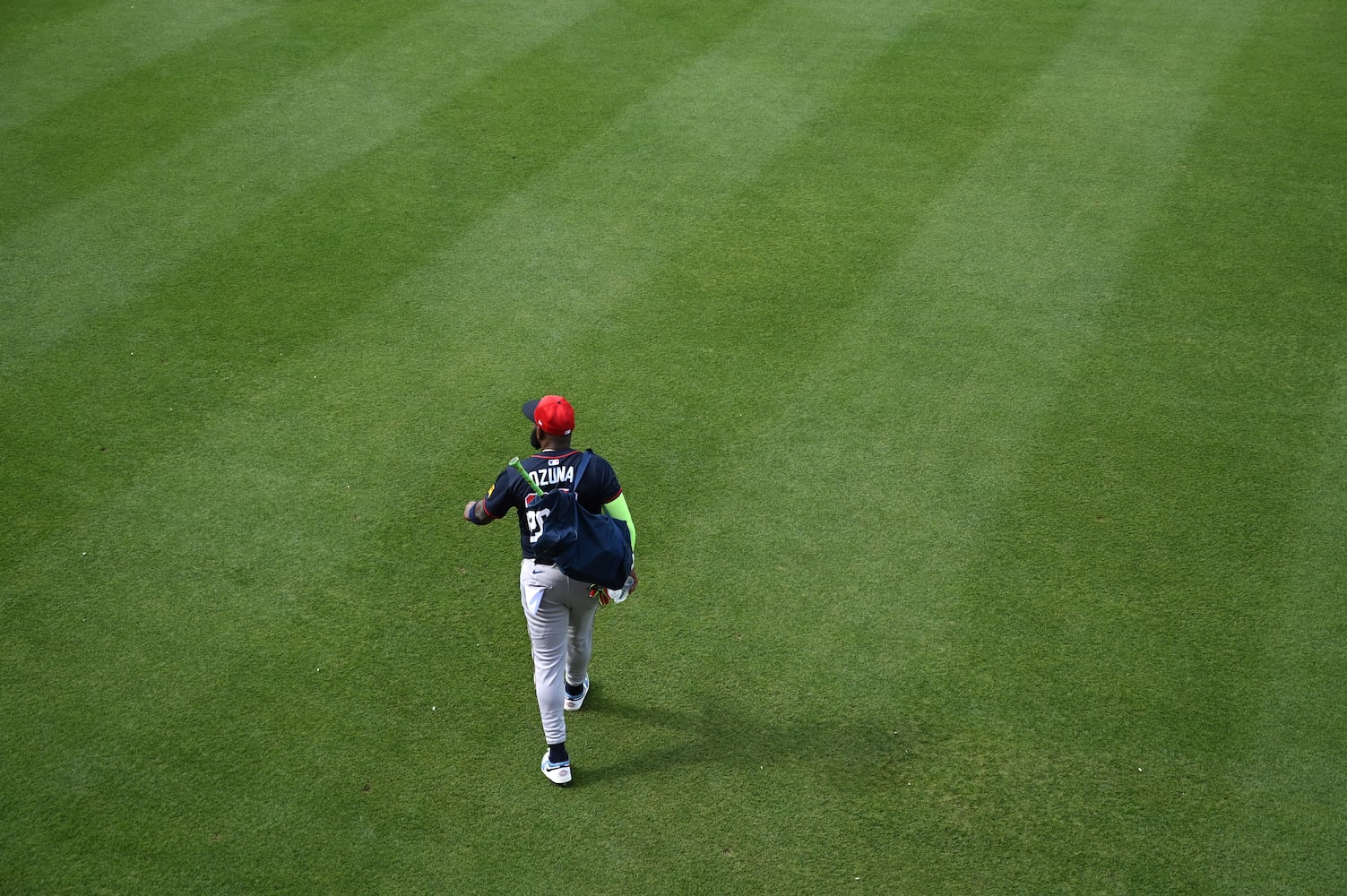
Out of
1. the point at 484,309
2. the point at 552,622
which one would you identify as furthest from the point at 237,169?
the point at 552,622

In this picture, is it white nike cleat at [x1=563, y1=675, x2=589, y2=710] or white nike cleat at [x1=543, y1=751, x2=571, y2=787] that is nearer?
white nike cleat at [x1=543, y1=751, x2=571, y2=787]

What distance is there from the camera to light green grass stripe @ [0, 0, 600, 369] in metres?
8.54

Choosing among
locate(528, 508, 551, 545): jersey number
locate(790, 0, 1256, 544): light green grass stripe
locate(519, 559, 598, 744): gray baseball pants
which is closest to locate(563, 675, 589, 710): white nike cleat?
locate(519, 559, 598, 744): gray baseball pants

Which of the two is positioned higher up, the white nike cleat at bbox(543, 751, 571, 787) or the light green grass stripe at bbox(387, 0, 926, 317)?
the light green grass stripe at bbox(387, 0, 926, 317)

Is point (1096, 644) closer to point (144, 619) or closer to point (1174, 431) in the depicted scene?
point (1174, 431)

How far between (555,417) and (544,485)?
0.32 m

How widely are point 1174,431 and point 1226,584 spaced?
1.37 m

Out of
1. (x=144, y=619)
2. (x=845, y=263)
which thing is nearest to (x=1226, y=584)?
(x=845, y=263)

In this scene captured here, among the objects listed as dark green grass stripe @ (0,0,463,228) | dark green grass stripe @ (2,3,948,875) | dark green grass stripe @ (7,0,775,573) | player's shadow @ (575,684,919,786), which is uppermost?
dark green grass stripe @ (0,0,463,228)

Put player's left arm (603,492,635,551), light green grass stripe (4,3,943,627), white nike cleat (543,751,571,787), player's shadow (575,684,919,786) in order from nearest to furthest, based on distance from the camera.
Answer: player's left arm (603,492,635,551) → white nike cleat (543,751,571,787) → player's shadow (575,684,919,786) → light green grass stripe (4,3,943,627)

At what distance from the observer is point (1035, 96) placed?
11.2 m

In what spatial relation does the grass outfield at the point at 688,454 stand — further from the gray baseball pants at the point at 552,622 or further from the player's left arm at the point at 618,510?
the player's left arm at the point at 618,510

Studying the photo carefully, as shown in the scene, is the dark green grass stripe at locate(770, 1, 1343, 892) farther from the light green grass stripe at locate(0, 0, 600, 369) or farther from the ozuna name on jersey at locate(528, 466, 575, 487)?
the light green grass stripe at locate(0, 0, 600, 369)

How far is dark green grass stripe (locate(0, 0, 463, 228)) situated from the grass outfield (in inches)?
2.8
